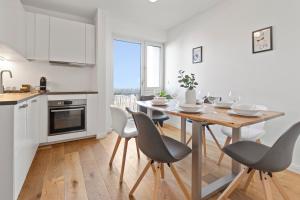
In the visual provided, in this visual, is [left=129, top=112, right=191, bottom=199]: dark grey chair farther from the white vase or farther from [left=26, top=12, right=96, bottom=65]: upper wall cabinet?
[left=26, top=12, right=96, bottom=65]: upper wall cabinet

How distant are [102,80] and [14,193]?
2.21m

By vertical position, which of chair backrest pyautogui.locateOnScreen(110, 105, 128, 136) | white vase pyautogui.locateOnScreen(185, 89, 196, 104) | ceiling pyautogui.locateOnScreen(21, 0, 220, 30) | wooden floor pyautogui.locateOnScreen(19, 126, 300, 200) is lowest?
wooden floor pyautogui.locateOnScreen(19, 126, 300, 200)

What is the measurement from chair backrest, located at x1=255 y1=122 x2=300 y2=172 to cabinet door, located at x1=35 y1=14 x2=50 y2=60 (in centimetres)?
339

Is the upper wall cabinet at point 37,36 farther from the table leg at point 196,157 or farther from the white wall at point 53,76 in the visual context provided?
the table leg at point 196,157

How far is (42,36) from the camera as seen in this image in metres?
2.84

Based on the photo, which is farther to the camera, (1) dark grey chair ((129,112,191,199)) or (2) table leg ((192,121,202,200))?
(2) table leg ((192,121,202,200))

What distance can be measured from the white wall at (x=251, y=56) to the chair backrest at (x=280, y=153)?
1.24 meters

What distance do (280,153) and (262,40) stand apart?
1874mm

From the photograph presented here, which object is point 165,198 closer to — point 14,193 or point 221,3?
point 14,193

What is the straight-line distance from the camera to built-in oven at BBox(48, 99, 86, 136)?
2770 millimetres

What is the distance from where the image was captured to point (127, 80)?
405 centimetres

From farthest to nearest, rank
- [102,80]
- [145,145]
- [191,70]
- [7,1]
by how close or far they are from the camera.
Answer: [191,70]
[102,80]
[7,1]
[145,145]

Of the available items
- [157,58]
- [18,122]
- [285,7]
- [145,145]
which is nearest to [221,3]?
[285,7]

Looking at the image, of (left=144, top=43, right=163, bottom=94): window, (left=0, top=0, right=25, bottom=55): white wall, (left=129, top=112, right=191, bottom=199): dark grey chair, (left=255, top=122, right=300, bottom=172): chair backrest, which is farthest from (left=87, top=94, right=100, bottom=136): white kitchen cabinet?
(left=255, top=122, right=300, bottom=172): chair backrest
